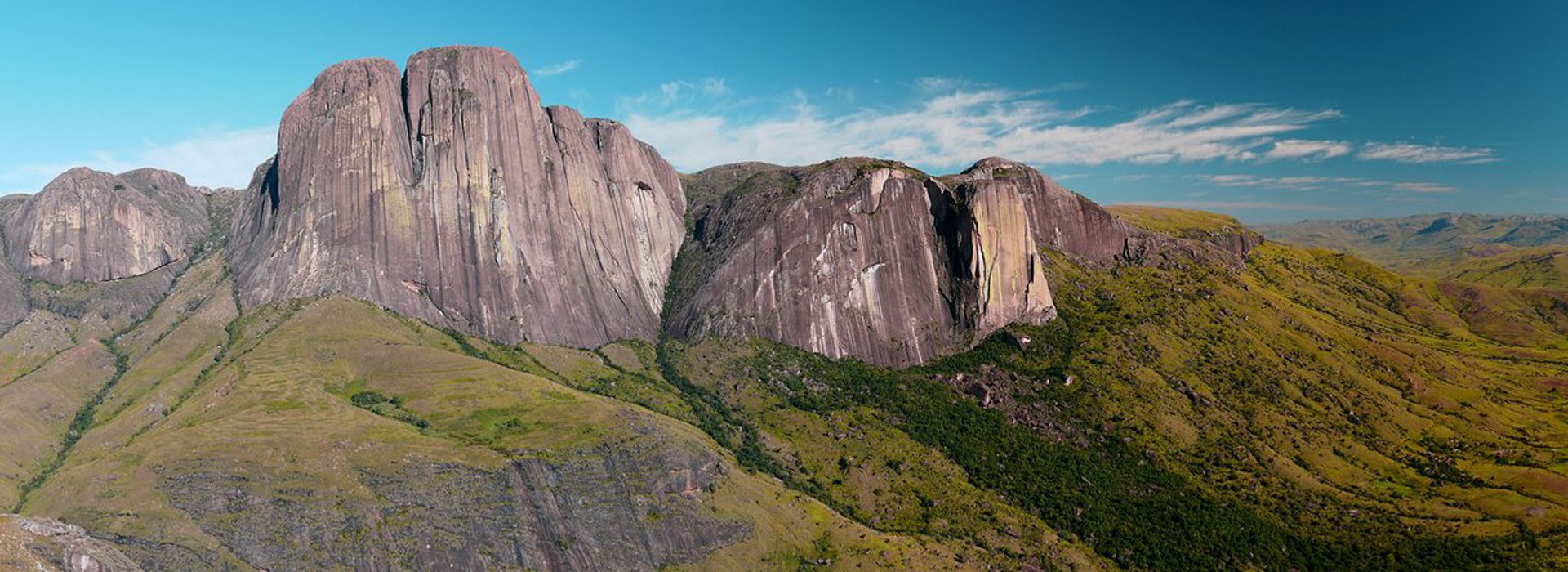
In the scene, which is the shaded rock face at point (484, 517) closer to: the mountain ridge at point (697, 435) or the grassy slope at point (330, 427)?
the mountain ridge at point (697, 435)

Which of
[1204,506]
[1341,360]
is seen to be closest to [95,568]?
[1204,506]

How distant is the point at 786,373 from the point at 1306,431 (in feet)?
340

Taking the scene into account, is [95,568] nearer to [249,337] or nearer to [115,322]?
[249,337]

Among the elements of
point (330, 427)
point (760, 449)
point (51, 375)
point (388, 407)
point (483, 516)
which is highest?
point (51, 375)

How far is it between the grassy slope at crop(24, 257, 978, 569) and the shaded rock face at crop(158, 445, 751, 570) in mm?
2061

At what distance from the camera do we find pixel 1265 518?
139125 mm

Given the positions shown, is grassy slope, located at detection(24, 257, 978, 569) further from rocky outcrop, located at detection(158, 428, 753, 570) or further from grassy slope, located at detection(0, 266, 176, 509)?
grassy slope, located at detection(0, 266, 176, 509)

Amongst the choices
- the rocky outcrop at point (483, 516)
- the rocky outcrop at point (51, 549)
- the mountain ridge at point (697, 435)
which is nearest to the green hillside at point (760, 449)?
the rocky outcrop at point (483, 516)

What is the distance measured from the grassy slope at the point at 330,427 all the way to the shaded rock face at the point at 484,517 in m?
2.06

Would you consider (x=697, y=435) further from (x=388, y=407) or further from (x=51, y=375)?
(x=51, y=375)

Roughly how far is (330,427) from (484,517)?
3205 cm

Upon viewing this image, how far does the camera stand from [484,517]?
119438mm

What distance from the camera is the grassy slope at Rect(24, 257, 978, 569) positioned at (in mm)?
117900

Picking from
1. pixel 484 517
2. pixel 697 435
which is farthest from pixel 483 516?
pixel 697 435
